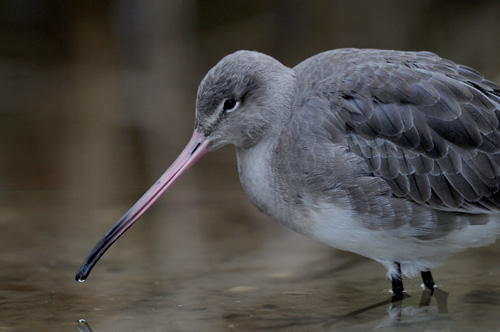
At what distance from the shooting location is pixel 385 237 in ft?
15.2

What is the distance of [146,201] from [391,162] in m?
1.66

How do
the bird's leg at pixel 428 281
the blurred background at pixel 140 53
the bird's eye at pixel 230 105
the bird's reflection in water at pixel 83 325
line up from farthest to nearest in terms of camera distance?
1. the blurred background at pixel 140 53
2. the bird's leg at pixel 428 281
3. the bird's eye at pixel 230 105
4. the bird's reflection in water at pixel 83 325

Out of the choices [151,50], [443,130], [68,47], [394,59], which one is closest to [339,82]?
[394,59]

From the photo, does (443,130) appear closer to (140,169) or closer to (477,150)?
(477,150)

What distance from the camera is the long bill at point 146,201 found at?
485cm

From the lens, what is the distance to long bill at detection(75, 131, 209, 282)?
4.85 metres

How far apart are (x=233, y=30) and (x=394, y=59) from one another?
228 inches

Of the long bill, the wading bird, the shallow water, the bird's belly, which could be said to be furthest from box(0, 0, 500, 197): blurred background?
the bird's belly

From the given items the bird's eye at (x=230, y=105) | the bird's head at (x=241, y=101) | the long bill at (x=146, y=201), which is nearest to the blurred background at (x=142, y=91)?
the long bill at (x=146, y=201)

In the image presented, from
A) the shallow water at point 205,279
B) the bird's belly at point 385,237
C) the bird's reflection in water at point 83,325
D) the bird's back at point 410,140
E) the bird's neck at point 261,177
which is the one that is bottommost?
the shallow water at point 205,279

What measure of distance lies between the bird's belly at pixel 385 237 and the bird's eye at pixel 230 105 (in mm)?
921

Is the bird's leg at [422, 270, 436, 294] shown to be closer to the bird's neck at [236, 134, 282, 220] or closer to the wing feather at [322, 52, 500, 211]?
the wing feather at [322, 52, 500, 211]

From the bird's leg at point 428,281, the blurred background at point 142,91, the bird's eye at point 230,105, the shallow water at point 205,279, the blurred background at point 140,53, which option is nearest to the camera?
the shallow water at point 205,279

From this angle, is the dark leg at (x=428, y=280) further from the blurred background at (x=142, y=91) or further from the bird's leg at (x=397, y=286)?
the blurred background at (x=142, y=91)
